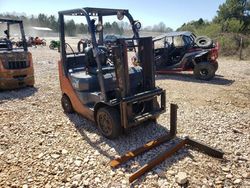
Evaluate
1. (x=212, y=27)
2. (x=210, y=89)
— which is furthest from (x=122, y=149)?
(x=212, y=27)

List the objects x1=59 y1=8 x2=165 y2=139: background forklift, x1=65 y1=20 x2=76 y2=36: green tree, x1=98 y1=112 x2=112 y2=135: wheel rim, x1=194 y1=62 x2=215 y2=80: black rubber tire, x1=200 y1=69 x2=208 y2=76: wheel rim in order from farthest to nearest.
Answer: x1=65 y1=20 x2=76 y2=36: green tree, x1=200 y1=69 x2=208 y2=76: wheel rim, x1=194 y1=62 x2=215 y2=80: black rubber tire, x1=98 y1=112 x2=112 y2=135: wheel rim, x1=59 y1=8 x2=165 y2=139: background forklift

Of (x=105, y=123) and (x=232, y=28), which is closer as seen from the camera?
(x=105, y=123)

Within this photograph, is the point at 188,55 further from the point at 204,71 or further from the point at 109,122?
the point at 109,122

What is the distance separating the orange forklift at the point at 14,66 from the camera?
8.28m

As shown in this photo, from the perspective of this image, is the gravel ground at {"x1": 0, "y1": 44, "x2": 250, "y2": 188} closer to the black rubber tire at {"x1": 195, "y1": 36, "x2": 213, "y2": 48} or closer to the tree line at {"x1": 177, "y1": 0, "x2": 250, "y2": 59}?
the black rubber tire at {"x1": 195, "y1": 36, "x2": 213, "y2": 48}

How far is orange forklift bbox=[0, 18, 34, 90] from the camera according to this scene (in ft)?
27.2

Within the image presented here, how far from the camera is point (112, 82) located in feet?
16.6

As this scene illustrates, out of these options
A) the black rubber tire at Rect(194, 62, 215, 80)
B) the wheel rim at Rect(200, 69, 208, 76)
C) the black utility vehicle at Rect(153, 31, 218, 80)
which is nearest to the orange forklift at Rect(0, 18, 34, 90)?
the black utility vehicle at Rect(153, 31, 218, 80)

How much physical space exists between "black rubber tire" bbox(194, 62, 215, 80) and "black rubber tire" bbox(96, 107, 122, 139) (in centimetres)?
681

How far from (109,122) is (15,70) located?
206 inches

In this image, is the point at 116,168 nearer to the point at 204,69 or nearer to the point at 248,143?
the point at 248,143

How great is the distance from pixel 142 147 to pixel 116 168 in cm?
66

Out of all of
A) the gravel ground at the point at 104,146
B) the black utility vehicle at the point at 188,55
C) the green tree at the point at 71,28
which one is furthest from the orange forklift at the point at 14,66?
the green tree at the point at 71,28

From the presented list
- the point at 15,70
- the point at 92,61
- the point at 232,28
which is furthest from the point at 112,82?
the point at 232,28
